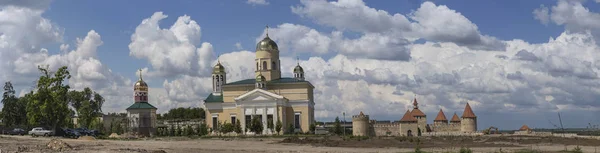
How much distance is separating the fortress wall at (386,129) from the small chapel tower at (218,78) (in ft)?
86.6

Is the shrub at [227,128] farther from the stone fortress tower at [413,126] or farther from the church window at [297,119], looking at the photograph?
the stone fortress tower at [413,126]

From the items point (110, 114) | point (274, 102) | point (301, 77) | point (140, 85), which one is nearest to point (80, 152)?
point (274, 102)

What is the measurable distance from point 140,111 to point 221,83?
15.7 m

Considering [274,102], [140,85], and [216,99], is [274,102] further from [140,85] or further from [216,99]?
[140,85]

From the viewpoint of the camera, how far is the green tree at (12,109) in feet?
319

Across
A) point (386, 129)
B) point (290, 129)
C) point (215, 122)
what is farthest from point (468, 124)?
point (215, 122)

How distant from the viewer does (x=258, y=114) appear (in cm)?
9519

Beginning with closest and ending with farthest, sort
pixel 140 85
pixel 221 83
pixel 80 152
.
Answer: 1. pixel 80 152
2. pixel 140 85
3. pixel 221 83

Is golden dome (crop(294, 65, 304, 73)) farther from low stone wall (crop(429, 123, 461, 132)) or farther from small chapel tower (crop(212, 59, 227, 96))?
low stone wall (crop(429, 123, 461, 132))

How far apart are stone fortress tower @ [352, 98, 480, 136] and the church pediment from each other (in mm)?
11777

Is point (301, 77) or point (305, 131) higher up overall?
point (301, 77)

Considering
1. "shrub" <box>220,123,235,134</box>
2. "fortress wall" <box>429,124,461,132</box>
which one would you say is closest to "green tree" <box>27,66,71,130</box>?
"shrub" <box>220,123,235,134</box>

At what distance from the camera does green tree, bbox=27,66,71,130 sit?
220ft

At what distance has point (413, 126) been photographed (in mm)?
93438
